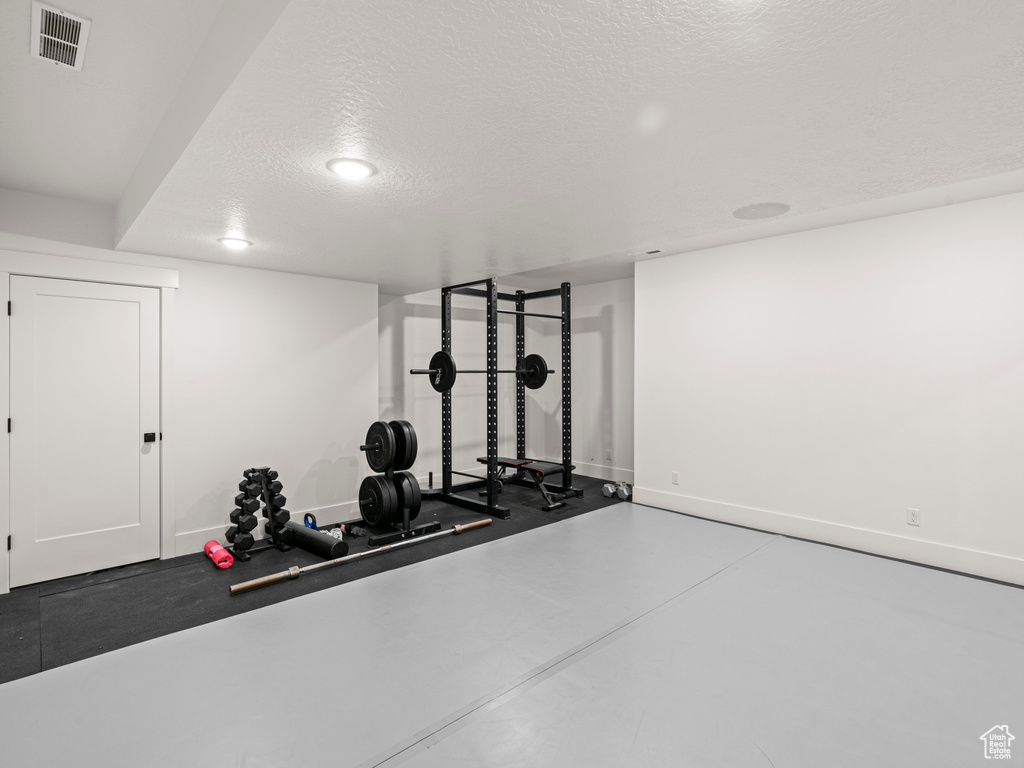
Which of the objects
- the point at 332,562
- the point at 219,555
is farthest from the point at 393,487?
the point at 219,555

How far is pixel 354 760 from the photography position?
1.83m

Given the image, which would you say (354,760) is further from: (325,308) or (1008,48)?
(325,308)

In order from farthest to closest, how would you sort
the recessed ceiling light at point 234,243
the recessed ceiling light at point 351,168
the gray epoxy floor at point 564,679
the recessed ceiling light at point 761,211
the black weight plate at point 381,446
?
the black weight plate at point 381,446
the recessed ceiling light at point 234,243
the recessed ceiling light at point 761,211
the recessed ceiling light at point 351,168
the gray epoxy floor at point 564,679

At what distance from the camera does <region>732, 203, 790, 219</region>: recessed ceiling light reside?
2912mm

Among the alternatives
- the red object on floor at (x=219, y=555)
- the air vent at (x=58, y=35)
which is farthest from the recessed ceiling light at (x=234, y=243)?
the red object on floor at (x=219, y=555)

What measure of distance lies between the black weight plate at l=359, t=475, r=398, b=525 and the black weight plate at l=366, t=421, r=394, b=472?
0.45 feet

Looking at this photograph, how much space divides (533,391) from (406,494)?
3479mm

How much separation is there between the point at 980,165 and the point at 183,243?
4.73 meters

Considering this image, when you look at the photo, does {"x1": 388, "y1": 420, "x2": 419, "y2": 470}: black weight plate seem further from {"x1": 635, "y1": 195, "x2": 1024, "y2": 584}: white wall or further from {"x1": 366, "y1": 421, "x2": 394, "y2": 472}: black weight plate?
{"x1": 635, "y1": 195, "x2": 1024, "y2": 584}: white wall

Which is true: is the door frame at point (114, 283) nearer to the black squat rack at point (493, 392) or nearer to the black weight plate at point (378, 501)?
the black weight plate at point (378, 501)

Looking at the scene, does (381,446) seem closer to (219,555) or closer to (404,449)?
(404,449)

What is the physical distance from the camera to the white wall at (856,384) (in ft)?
11.3

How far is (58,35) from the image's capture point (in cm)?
185

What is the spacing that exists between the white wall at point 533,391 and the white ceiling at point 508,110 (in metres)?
3.03
